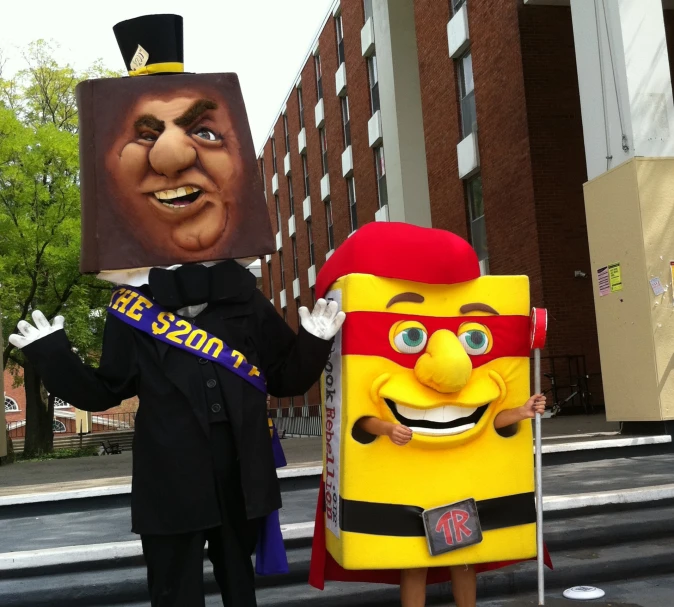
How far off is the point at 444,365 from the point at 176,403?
98 centimetres

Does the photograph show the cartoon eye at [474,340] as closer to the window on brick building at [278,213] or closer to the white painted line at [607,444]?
the white painted line at [607,444]

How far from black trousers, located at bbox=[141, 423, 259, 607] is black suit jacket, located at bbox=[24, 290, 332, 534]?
0.22 feet

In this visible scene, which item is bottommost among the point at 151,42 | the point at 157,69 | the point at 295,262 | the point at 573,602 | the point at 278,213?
the point at 573,602

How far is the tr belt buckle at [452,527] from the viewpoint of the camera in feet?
10.2

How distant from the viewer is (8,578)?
4098 millimetres

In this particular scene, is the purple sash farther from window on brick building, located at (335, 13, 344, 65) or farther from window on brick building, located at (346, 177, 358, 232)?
window on brick building, located at (335, 13, 344, 65)

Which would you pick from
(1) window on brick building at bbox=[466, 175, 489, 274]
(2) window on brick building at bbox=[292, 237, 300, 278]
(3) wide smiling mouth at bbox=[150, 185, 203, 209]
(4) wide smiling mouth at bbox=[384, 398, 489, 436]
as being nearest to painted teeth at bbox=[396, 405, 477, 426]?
(4) wide smiling mouth at bbox=[384, 398, 489, 436]

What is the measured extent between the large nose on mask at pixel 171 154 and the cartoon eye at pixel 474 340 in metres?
1.24

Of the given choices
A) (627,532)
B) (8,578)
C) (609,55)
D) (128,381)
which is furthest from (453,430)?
(609,55)

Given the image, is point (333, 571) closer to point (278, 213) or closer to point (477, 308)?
point (477, 308)

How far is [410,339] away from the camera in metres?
3.17

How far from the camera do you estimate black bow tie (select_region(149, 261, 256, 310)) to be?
2.81 meters

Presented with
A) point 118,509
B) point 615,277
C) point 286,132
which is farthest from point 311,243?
point 118,509

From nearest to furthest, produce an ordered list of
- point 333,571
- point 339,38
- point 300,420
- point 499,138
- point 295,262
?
point 333,571
point 499,138
point 339,38
point 300,420
point 295,262
